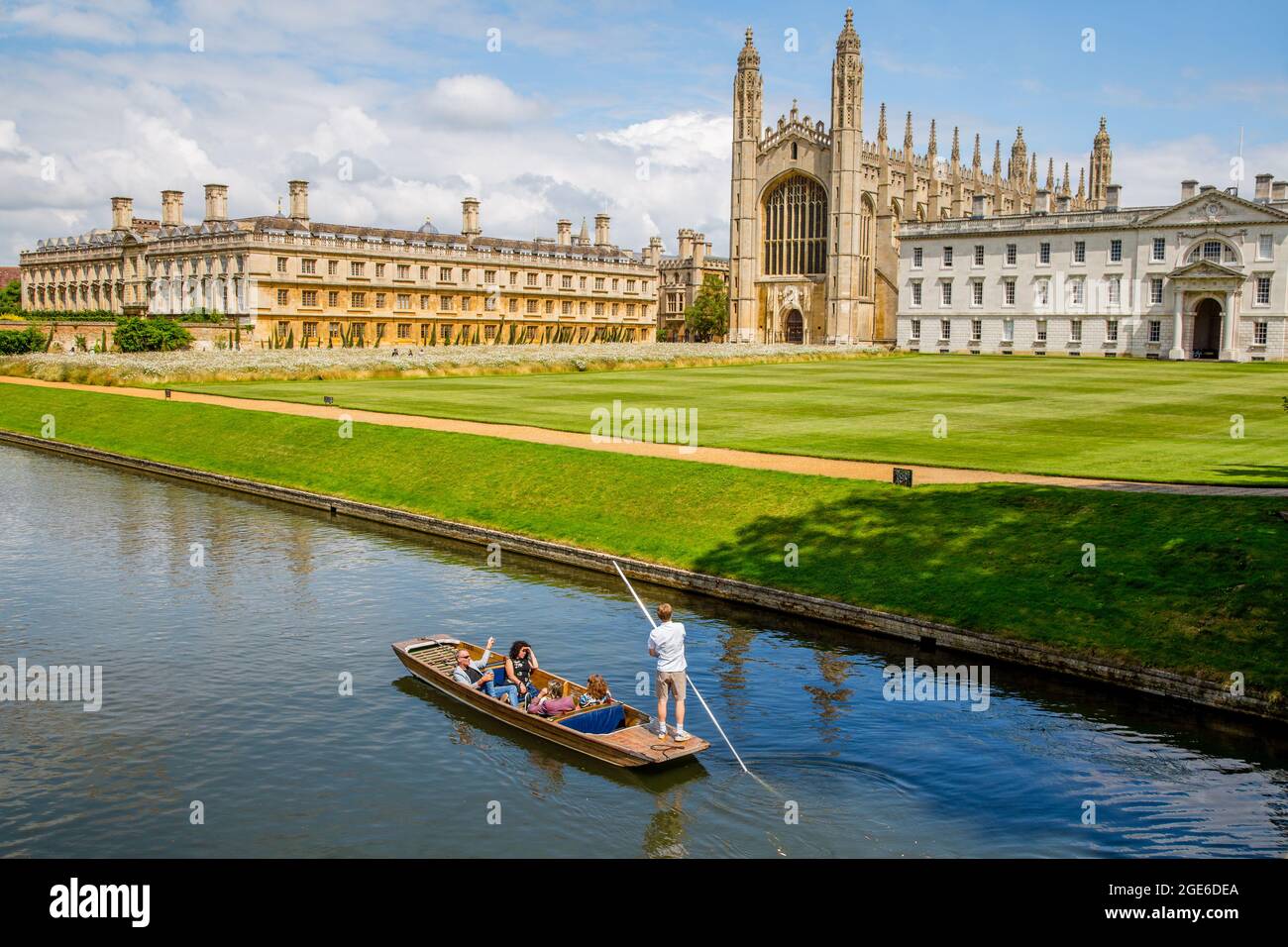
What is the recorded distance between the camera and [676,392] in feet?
162

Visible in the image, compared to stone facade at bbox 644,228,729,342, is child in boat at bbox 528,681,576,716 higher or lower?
lower

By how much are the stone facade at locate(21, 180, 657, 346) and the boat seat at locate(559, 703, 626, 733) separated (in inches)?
2842

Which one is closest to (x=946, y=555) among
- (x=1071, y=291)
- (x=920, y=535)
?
(x=920, y=535)

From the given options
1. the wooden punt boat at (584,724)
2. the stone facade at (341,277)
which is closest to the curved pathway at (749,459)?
the wooden punt boat at (584,724)

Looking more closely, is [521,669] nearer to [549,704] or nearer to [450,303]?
[549,704]

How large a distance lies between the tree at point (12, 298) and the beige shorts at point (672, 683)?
403 ft

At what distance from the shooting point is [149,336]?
224ft

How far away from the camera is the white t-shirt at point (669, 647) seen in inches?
569

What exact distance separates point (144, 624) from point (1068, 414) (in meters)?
31.8

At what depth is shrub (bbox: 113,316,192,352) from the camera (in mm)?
67500

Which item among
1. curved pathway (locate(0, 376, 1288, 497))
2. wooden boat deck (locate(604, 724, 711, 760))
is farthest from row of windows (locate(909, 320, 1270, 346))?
wooden boat deck (locate(604, 724, 711, 760))

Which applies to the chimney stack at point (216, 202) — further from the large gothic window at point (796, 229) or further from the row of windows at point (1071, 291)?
the row of windows at point (1071, 291)

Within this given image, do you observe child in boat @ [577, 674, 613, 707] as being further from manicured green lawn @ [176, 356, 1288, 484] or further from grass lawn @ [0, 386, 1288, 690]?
manicured green lawn @ [176, 356, 1288, 484]

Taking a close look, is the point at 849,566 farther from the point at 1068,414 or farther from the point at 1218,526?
the point at 1068,414
